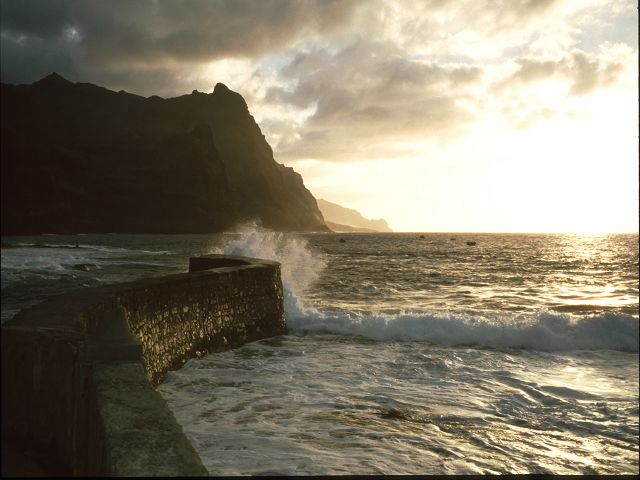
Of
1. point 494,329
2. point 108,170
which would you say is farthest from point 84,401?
point 108,170

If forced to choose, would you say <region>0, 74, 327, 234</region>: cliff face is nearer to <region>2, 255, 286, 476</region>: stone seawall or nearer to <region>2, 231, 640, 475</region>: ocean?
<region>2, 231, 640, 475</region>: ocean

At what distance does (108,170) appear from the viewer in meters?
132

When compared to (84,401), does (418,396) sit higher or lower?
lower

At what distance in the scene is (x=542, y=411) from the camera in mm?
7051

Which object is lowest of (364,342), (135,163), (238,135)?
(364,342)

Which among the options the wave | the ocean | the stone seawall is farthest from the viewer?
the wave

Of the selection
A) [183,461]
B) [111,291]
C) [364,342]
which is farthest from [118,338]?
[364,342]

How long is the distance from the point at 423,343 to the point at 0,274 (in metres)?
20.5

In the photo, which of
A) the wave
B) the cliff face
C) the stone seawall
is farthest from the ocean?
the cliff face

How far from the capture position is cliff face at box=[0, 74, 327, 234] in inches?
4707

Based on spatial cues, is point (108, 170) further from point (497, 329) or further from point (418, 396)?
point (418, 396)

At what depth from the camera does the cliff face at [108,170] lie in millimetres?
119562

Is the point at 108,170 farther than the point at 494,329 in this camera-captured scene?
Yes

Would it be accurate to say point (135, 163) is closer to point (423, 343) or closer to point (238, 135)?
point (238, 135)
